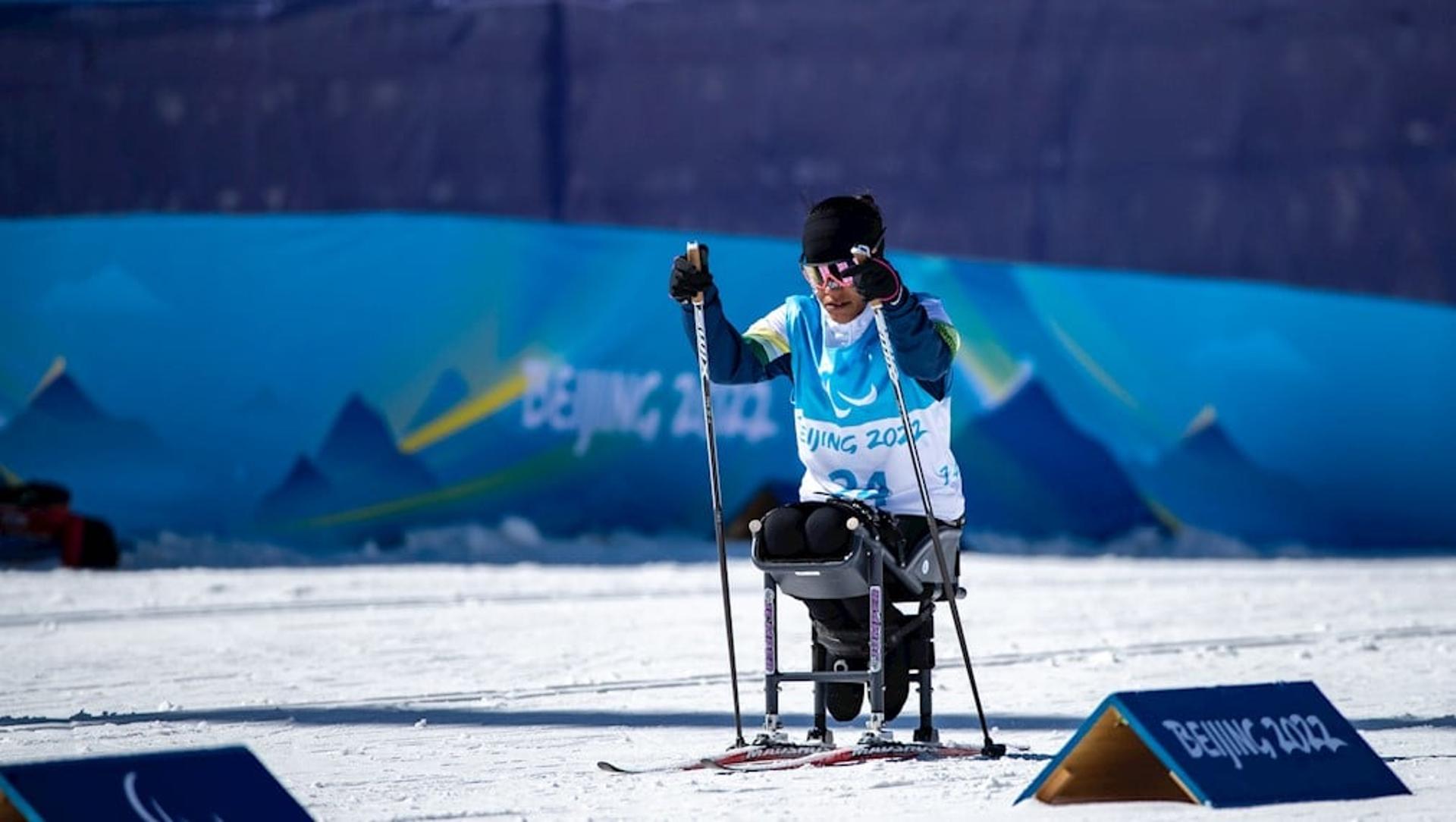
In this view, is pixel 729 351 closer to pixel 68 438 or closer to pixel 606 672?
pixel 606 672

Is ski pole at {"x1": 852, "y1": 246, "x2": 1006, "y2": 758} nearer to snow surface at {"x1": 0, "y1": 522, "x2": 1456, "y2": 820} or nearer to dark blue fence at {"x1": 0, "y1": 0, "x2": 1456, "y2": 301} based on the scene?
snow surface at {"x1": 0, "y1": 522, "x2": 1456, "y2": 820}

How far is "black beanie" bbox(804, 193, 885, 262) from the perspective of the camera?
5547 mm

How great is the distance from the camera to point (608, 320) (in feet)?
46.0

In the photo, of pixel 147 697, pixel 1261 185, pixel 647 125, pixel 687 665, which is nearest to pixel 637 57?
pixel 647 125

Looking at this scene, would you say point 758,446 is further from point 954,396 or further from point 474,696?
point 474,696

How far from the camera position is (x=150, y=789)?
387 cm

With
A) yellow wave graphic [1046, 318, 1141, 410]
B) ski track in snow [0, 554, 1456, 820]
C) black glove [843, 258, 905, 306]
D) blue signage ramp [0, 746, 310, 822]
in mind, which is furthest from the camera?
yellow wave graphic [1046, 318, 1141, 410]

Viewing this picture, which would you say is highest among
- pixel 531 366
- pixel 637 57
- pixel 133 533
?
pixel 637 57

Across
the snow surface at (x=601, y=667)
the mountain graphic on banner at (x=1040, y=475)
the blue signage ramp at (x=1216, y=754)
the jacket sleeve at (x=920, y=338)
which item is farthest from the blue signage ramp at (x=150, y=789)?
the mountain graphic on banner at (x=1040, y=475)

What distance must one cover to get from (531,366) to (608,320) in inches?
21.9

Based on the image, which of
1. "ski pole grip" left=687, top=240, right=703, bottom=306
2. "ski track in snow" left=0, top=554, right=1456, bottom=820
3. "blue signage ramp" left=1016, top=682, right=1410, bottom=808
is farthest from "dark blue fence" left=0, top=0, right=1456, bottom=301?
"blue signage ramp" left=1016, top=682, right=1410, bottom=808

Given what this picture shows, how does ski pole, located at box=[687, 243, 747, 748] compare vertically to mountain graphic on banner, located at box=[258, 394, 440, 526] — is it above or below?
above

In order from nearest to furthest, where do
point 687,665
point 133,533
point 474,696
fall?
point 474,696 < point 687,665 < point 133,533

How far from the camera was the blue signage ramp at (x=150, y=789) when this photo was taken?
3771 millimetres
